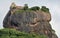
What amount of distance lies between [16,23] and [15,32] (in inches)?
330

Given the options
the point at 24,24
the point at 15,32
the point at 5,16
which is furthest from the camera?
the point at 5,16

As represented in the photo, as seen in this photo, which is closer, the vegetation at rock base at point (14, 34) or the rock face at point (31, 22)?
the vegetation at rock base at point (14, 34)

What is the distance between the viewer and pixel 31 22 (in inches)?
4301

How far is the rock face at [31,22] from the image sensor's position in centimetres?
10931

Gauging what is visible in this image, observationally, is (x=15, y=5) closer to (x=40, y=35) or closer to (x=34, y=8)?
(x=34, y=8)

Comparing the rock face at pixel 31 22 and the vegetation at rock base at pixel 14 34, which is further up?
the rock face at pixel 31 22

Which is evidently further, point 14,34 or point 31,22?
point 31,22

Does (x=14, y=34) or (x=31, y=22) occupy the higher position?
(x=31, y=22)

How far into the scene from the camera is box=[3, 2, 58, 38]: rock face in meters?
109

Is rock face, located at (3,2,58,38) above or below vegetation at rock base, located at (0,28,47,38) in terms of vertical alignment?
above

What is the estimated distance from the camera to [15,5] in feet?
376

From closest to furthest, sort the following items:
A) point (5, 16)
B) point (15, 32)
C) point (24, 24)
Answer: point (15, 32), point (24, 24), point (5, 16)

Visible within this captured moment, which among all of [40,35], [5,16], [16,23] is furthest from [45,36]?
[5,16]

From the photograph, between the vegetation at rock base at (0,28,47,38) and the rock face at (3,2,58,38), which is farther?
the rock face at (3,2,58,38)
